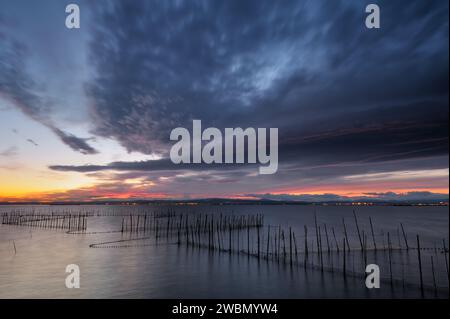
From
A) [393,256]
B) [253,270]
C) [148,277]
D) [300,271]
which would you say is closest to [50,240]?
[148,277]

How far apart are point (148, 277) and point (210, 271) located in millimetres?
5269

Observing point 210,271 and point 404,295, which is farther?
point 210,271

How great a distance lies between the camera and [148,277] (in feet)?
84.6
